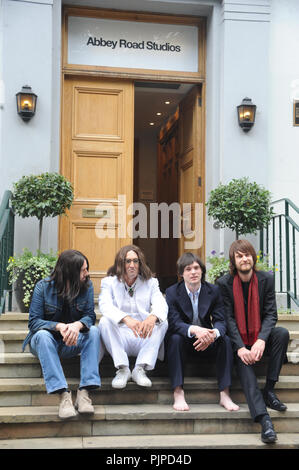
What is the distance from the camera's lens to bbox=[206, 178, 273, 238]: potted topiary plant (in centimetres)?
534

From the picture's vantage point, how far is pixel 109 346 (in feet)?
12.9

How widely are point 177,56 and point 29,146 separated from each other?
209cm

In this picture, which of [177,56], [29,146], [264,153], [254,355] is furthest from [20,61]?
[254,355]

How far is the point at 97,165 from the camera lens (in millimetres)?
6160

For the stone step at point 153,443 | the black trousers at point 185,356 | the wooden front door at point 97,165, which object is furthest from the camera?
the wooden front door at point 97,165

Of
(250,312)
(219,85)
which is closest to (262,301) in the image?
(250,312)

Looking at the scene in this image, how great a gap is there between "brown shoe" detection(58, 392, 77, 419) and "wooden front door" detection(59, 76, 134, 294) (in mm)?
2528

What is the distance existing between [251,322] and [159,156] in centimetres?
631

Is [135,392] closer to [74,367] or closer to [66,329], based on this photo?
[74,367]

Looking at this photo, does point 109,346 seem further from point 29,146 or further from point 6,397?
point 29,146

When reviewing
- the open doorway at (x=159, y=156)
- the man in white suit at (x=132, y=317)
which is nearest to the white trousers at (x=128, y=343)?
the man in white suit at (x=132, y=317)

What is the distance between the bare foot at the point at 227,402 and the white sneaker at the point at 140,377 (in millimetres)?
519

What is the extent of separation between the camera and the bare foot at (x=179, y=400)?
146 inches

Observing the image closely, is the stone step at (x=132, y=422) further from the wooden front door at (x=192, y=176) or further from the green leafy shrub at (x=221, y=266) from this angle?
the wooden front door at (x=192, y=176)
